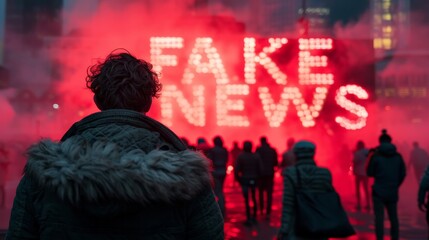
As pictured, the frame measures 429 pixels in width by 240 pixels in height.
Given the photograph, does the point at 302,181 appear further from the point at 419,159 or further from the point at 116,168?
the point at 419,159

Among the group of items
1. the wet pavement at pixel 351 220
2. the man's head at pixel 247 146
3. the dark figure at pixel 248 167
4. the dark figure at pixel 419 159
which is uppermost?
the man's head at pixel 247 146

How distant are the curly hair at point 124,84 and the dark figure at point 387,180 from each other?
5322 millimetres

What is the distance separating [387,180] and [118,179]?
5563mm

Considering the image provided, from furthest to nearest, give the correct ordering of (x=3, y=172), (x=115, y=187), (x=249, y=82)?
(x=249, y=82)
(x=3, y=172)
(x=115, y=187)

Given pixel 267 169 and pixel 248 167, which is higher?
pixel 248 167

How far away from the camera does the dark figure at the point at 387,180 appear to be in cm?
664

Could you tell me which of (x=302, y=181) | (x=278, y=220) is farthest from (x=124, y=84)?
(x=278, y=220)

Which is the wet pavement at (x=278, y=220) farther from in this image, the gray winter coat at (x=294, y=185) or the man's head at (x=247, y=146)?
the gray winter coat at (x=294, y=185)

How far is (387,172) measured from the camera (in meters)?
6.64

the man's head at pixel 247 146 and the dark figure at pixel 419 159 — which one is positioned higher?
the man's head at pixel 247 146

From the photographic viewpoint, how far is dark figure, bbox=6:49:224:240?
1.58 m

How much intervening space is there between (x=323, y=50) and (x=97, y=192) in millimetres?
10454

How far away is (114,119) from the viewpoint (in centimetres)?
172

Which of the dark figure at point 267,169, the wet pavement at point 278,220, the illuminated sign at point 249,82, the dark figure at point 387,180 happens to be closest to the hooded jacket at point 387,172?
the dark figure at point 387,180
